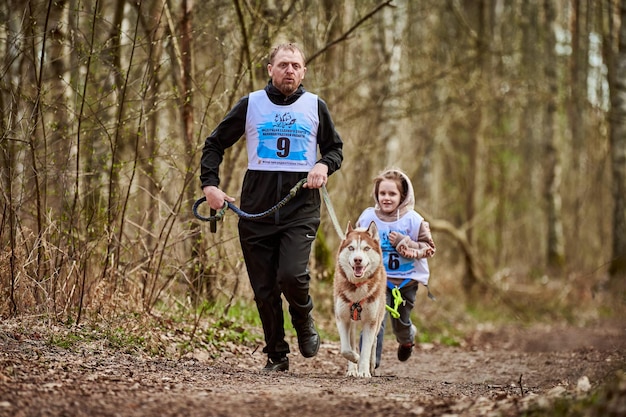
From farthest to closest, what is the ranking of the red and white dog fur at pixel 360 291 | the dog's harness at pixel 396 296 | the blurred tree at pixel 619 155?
the blurred tree at pixel 619 155 < the dog's harness at pixel 396 296 < the red and white dog fur at pixel 360 291

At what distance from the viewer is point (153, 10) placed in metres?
10.4

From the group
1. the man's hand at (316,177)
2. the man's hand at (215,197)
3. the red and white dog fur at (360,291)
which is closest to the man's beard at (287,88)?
the man's hand at (316,177)

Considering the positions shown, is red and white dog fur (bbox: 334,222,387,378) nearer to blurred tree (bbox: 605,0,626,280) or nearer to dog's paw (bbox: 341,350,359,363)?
dog's paw (bbox: 341,350,359,363)

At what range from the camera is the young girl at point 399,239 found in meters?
6.89

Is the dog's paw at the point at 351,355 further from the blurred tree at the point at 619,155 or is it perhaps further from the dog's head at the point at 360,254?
the blurred tree at the point at 619,155

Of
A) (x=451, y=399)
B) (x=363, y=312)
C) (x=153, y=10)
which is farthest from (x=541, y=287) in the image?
(x=451, y=399)

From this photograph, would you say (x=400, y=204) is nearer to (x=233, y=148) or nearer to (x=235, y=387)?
(x=235, y=387)

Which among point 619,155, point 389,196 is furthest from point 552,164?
point 389,196

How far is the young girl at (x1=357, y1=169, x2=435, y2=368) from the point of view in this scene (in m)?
6.89

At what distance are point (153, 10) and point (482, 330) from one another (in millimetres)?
7267

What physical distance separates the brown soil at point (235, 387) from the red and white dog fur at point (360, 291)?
0.24 metres

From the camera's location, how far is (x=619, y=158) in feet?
51.4

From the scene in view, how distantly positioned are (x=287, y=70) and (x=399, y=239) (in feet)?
5.89

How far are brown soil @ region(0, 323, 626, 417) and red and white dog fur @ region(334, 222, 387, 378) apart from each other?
240 millimetres
